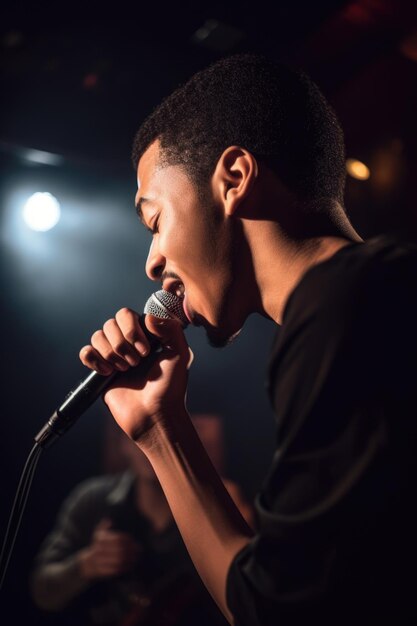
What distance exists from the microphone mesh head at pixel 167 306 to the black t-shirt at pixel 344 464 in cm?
60

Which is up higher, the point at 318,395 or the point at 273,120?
the point at 273,120

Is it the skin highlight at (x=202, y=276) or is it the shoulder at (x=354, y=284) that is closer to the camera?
the shoulder at (x=354, y=284)

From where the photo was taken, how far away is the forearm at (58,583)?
10.8 feet

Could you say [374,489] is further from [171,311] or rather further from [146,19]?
[146,19]

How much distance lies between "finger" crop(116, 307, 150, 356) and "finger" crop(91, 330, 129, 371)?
0.05 meters

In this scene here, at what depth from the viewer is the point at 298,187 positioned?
1.43 metres

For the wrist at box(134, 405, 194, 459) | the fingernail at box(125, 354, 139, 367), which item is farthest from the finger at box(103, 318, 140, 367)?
the wrist at box(134, 405, 194, 459)

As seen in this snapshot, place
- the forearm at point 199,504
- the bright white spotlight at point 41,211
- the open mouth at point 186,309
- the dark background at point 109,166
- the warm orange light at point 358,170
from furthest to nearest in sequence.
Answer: the bright white spotlight at point 41,211 < the warm orange light at point 358,170 < the dark background at point 109,166 < the open mouth at point 186,309 < the forearm at point 199,504

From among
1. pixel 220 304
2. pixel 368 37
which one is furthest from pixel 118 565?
pixel 368 37

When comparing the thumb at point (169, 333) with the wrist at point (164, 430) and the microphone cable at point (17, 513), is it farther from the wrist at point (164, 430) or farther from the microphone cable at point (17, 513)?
the microphone cable at point (17, 513)

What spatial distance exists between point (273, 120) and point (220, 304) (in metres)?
0.49

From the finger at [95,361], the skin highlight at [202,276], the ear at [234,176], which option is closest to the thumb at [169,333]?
the skin highlight at [202,276]

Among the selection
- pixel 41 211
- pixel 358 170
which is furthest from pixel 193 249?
pixel 41 211

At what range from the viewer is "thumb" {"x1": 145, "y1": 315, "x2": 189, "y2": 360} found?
1.39 meters
